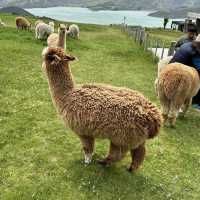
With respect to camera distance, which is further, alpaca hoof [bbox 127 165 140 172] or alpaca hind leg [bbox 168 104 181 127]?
alpaca hind leg [bbox 168 104 181 127]

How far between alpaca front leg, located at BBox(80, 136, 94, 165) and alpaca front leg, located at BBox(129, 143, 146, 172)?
73 centimetres

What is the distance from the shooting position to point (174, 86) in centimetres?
991

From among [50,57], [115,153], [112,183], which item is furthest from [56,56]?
[112,183]

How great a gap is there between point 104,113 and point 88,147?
90 cm

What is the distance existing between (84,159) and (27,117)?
8.98 ft

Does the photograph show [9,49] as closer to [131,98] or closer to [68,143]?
[68,143]

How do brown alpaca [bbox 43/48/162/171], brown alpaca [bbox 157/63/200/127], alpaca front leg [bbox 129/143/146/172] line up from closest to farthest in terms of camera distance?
brown alpaca [bbox 43/48/162/171]
alpaca front leg [bbox 129/143/146/172]
brown alpaca [bbox 157/63/200/127]

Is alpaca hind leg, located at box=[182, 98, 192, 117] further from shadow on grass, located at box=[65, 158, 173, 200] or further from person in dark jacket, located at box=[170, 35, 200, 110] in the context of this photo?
shadow on grass, located at box=[65, 158, 173, 200]

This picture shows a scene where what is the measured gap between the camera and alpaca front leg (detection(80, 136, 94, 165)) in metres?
7.34

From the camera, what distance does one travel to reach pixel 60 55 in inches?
283

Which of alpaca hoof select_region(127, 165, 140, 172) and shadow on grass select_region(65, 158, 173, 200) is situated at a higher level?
alpaca hoof select_region(127, 165, 140, 172)

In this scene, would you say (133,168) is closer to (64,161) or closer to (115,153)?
(115,153)

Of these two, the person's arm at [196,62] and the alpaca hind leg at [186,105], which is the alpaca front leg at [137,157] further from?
the person's arm at [196,62]

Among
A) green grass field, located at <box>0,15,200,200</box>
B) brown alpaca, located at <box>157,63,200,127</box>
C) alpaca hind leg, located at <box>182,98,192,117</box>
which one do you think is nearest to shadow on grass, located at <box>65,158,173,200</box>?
green grass field, located at <box>0,15,200,200</box>
